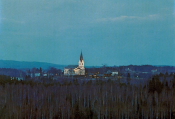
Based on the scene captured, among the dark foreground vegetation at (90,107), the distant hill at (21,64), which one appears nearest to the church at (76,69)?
the distant hill at (21,64)

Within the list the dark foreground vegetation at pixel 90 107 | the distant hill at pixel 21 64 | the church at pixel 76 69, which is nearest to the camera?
the dark foreground vegetation at pixel 90 107

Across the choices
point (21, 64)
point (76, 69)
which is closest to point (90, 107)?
point (76, 69)

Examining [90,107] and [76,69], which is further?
[76,69]

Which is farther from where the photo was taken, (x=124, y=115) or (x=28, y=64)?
(x=28, y=64)

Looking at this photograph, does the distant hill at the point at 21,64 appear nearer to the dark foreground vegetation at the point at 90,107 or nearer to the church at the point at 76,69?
the church at the point at 76,69

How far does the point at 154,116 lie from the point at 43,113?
9373mm

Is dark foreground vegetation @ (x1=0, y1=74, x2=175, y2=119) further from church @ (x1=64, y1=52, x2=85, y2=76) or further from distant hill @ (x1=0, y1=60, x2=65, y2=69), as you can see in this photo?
distant hill @ (x1=0, y1=60, x2=65, y2=69)

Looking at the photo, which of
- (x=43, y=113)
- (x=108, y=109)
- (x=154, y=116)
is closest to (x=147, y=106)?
(x=154, y=116)

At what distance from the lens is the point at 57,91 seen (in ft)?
110

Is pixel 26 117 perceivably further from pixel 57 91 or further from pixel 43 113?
pixel 57 91

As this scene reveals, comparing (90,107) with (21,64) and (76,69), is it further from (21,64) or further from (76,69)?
(21,64)

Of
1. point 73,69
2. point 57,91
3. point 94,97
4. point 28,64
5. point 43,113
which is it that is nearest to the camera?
point 43,113

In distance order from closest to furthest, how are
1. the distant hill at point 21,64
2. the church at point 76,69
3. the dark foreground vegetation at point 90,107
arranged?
the dark foreground vegetation at point 90,107 → the church at point 76,69 → the distant hill at point 21,64

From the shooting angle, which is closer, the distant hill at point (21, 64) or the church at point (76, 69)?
the church at point (76, 69)
